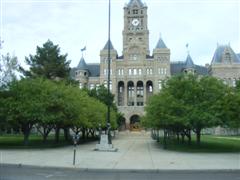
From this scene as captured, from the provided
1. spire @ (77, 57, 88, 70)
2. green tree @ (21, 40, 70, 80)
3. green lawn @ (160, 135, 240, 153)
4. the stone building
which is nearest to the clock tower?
the stone building

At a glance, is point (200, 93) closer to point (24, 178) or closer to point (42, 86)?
point (42, 86)

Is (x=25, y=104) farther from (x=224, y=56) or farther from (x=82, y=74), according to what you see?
(x=224, y=56)

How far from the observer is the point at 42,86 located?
3300 centimetres

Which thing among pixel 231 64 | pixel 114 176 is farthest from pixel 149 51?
pixel 114 176

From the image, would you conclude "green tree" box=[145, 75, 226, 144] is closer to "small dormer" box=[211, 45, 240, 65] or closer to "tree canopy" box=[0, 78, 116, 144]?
"tree canopy" box=[0, 78, 116, 144]

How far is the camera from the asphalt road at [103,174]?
13.7m

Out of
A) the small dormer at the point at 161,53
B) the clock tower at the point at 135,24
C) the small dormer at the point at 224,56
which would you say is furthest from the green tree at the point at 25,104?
the clock tower at the point at 135,24

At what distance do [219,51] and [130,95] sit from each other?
90.4 ft

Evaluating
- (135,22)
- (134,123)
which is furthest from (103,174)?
(135,22)

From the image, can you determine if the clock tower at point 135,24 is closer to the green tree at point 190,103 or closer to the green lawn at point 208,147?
the green lawn at point 208,147

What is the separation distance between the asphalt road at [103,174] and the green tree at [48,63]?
45.9 m

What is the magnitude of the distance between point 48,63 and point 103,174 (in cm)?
4966

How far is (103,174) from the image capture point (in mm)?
15039

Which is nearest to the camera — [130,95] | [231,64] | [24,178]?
[24,178]
